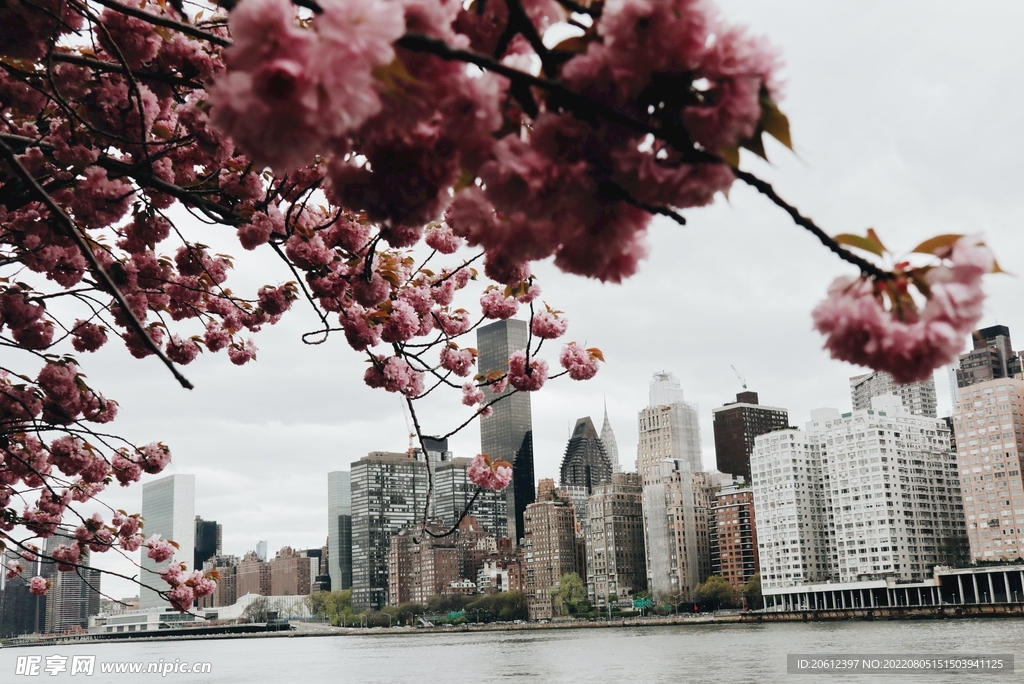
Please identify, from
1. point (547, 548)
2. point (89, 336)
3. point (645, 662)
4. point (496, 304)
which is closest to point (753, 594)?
point (547, 548)

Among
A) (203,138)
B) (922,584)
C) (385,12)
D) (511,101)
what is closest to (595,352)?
(203,138)

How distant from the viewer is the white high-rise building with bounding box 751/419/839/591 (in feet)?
384

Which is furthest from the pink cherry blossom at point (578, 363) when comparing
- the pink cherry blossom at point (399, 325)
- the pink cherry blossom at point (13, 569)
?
the pink cherry blossom at point (13, 569)

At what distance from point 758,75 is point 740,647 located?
63702 millimetres

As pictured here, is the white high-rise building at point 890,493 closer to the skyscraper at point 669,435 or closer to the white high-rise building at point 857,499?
the white high-rise building at point 857,499

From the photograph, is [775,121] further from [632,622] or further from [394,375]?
[632,622]

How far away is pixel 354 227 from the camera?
19.6 ft

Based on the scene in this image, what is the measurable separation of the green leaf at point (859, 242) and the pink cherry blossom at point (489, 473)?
19.0 ft

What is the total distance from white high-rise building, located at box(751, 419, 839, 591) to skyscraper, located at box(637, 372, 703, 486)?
2948cm

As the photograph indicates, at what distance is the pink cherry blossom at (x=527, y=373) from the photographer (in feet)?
24.8

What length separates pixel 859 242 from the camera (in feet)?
7.04

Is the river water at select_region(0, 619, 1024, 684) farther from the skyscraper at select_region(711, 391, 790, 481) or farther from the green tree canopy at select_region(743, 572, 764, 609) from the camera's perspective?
the skyscraper at select_region(711, 391, 790, 481)

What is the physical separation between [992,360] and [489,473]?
16440 cm

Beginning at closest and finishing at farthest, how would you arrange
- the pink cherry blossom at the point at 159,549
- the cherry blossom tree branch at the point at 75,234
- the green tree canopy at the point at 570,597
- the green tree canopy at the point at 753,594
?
1. the cherry blossom tree branch at the point at 75,234
2. the pink cherry blossom at the point at 159,549
3. the green tree canopy at the point at 753,594
4. the green tree canopy at the point at 570,597
